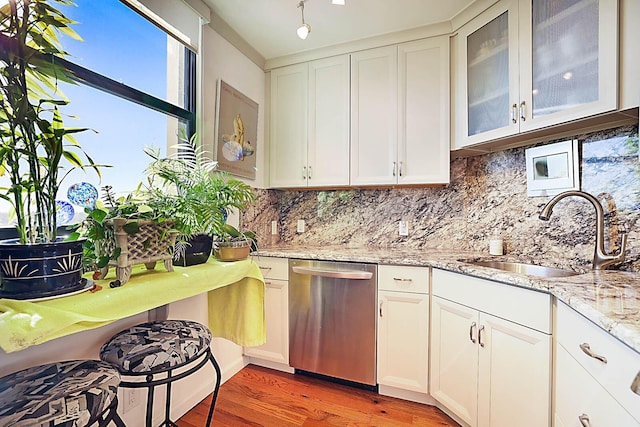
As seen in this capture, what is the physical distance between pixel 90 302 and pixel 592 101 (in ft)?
6.91

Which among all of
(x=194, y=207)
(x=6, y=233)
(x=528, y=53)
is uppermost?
(x=528, y=53)

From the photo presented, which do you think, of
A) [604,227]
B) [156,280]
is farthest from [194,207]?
[604,227]

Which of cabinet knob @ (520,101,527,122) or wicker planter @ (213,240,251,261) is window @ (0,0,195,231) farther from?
cabinet knob @ (520,101,527,122)

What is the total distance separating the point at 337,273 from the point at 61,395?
141 centimetres

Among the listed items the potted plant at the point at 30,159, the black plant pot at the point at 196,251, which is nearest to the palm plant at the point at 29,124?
the potted plant at the point at 30,159

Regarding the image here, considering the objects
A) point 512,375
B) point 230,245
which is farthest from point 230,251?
point 512,375

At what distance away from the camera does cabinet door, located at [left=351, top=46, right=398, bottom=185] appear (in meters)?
2.22

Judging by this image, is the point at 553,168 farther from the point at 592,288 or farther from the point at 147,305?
the point at 147,305

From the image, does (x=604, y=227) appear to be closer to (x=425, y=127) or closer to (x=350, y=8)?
(x=425, y=127)

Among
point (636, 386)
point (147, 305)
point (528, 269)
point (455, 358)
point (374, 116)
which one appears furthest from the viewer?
point (374, 116)

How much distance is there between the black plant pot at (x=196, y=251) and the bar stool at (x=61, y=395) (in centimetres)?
48

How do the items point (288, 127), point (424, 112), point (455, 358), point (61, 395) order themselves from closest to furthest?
point (61, 395) → point (455, 358) → point (424, 112) → point (288, 127)

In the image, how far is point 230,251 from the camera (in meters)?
1.53

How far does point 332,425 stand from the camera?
1673 mm
